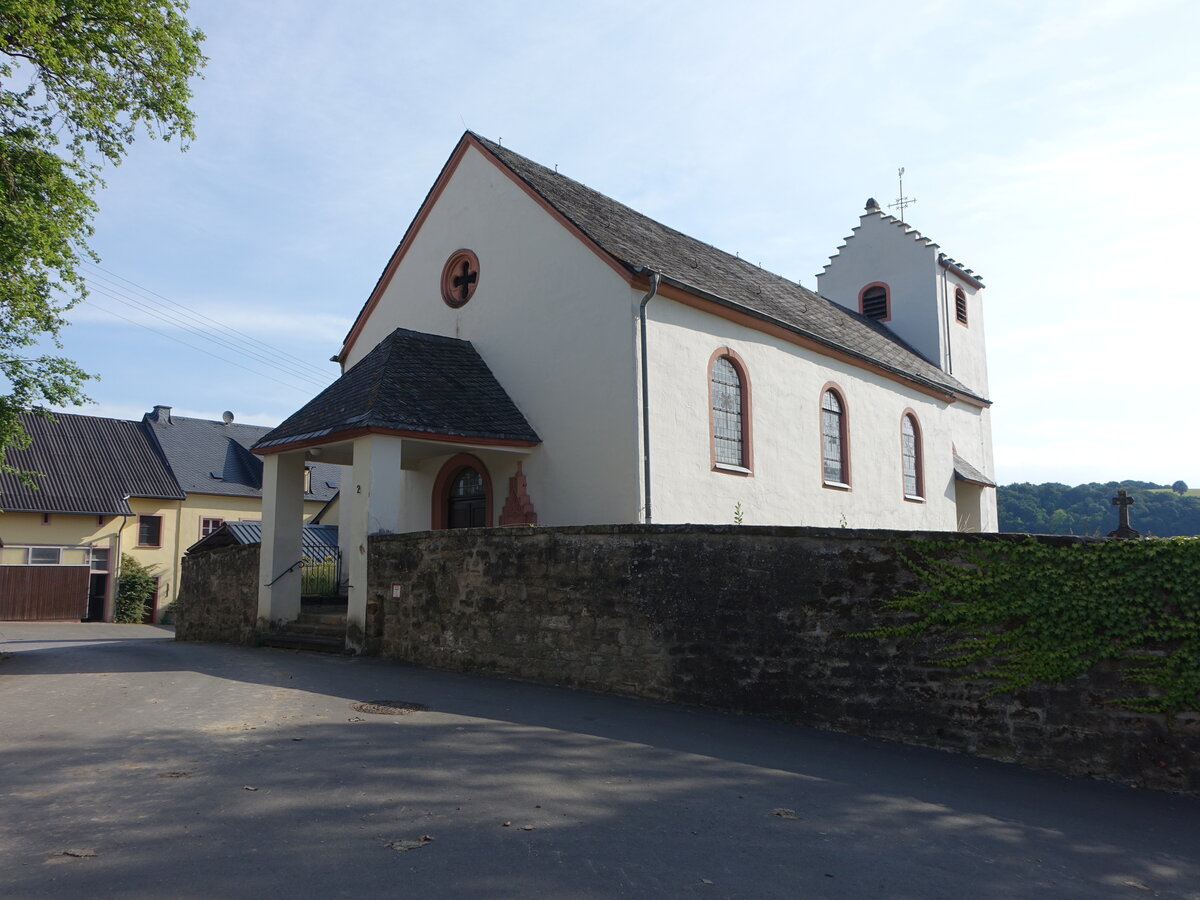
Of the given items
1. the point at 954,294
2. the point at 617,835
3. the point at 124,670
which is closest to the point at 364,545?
the point at 124,670

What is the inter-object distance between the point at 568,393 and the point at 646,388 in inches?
61.4

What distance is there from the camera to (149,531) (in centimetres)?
3834

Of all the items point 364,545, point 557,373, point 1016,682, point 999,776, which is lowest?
point 999,776

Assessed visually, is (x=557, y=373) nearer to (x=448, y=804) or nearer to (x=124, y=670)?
(x=124, y=670)

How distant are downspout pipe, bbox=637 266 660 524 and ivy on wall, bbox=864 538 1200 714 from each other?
246 inches

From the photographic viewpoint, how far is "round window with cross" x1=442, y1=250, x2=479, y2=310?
59.0ft

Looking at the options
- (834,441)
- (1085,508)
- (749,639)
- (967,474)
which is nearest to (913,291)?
(967,474)

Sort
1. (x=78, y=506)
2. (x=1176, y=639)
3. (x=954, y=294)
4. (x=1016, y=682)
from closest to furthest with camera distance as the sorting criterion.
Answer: (x=1176, y=639)
(x=1016, y=682)
(x=954, y=294)
(x=78, y=506)

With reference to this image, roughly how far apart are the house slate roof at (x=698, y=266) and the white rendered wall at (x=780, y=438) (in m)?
0.52

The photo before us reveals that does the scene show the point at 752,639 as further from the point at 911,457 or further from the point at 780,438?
the point at 911,457

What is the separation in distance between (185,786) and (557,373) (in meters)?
10.6

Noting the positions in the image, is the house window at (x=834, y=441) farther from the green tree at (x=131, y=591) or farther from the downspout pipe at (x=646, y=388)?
the green tree at (x=131, y=591)

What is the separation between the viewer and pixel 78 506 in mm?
35031

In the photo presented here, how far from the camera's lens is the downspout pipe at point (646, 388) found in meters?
14.3
